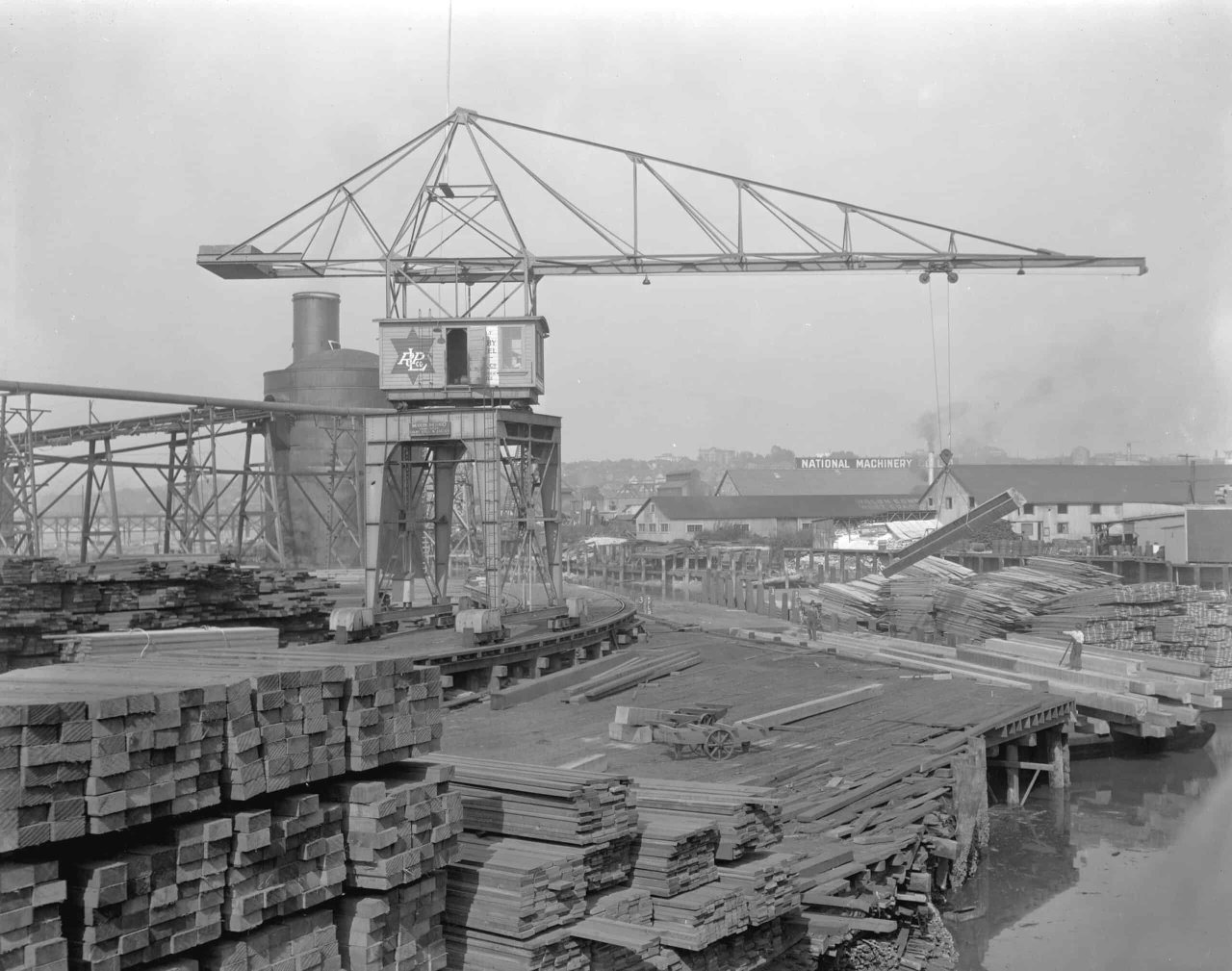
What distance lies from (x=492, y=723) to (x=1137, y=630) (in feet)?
61.1

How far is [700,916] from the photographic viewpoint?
362 inches

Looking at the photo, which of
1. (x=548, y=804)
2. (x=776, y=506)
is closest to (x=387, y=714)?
(x=548, y=804)

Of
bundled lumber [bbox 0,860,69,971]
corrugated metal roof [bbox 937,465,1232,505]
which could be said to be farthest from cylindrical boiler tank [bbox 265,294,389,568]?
bundled lumber [bbox 0,860,69,971]

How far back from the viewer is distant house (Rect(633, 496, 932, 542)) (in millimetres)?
83625

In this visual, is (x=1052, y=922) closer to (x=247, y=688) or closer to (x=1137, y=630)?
(x=247, y=688)

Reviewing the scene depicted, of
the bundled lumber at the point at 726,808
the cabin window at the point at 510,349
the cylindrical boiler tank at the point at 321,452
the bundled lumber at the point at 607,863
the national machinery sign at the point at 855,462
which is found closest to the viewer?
the bundled lumber at the point at 607,863

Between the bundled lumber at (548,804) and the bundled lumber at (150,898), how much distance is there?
285cm

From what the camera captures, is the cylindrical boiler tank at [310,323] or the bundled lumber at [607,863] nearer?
the bundled lumber at [607,863]

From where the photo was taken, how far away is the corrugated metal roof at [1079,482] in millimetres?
66062

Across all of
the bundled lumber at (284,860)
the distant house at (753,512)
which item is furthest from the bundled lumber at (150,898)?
the distant house at (753,512)

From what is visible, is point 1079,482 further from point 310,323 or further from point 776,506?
point 310,323

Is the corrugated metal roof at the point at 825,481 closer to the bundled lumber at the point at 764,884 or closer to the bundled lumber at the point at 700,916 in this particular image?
the bundled lumber at the point at 764,884

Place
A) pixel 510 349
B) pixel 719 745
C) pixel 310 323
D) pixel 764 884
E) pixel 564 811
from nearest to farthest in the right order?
pixel 564 811, pixel 764 884, pixel 719 745, pixel 510 349, pixel 310 323

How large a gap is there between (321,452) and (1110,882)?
45.0 metres
